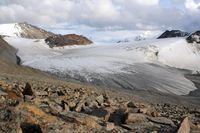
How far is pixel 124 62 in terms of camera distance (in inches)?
4766

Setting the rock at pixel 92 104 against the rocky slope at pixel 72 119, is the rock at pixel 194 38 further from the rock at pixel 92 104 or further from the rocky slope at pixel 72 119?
the rocky slope at pixel 72 119

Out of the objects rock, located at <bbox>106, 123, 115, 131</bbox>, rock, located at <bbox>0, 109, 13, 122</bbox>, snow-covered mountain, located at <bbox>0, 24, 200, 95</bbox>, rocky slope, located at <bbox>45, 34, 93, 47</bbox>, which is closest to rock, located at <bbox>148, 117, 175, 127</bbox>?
rock, located at <bbox>106, 123, 115, 131</bbox>

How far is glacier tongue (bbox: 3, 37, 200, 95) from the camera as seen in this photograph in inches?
3924

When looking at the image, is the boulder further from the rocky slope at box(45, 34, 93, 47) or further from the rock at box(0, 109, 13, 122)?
the rocky slope at box(45, 34, 93, 47)

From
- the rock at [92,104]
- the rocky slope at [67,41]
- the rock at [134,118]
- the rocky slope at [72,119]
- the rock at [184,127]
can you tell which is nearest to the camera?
the rocky slope at [72,119]

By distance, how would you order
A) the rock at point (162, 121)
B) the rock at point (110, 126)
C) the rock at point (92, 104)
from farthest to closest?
the rock at point (92, 104) < the rock at point (162, 121) < the rock at point (110, 126)

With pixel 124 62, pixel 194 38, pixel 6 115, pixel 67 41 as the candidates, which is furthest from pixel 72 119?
pixel 67 41

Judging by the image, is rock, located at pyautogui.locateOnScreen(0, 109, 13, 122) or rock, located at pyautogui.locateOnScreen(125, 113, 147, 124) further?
rock, located at pyautogui.locateOnScreen(125, 113, 147, 124)

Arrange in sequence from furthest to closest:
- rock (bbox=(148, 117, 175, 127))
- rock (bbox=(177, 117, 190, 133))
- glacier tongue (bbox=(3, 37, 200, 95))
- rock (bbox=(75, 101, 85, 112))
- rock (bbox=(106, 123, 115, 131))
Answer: glacier tongue (bbox=(3, 37, 200, 95)) < rock (bbox=(75, 101, 85, 112)) < rock (bbox=(148, 117, 175, 127)) < rock (bbox=(177, 117, 190, 133)) < rock (bbox=(106, 123, 115, 131))

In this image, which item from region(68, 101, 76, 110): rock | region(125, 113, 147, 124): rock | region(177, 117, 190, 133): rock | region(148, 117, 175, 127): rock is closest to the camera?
region(177, 117, 190, 133): rock

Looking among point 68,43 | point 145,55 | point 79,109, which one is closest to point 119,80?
point 145,55

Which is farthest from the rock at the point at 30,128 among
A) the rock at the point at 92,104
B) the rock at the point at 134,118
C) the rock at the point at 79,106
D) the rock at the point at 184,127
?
the rock at the point at 92,104

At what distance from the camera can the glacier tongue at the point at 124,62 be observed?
3924 inches

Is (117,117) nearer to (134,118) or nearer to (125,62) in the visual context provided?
(134,118)
